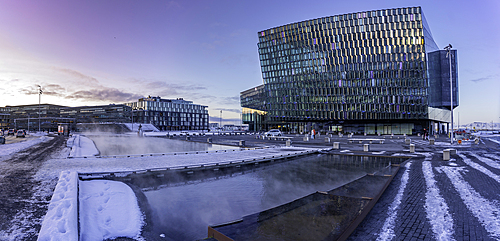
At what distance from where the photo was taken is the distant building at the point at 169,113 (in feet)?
423

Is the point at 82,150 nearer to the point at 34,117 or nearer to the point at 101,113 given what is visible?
the point at 101,113

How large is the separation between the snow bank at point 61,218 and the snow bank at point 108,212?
318 mm

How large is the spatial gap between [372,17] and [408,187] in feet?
241

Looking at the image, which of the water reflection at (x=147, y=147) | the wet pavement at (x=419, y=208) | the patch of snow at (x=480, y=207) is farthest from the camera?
the water reflection at (x=147, y=147)

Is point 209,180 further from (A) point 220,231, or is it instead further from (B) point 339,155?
(B) point 339,155

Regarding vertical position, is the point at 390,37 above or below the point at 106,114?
above

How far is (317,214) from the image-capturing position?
22.3 ft

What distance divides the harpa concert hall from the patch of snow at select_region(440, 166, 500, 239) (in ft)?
217

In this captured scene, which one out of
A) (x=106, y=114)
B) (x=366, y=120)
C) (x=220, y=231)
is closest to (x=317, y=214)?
(x=220, y=231)

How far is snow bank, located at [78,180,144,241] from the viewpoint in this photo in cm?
566

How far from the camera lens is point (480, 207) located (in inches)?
283

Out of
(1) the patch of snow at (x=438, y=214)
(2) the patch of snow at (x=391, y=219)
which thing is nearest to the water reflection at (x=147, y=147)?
(2) the patch of snow at (x=391, y=219)

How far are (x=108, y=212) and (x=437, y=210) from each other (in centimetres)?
933

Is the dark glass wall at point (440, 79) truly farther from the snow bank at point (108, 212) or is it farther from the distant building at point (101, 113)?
the distant building at point (101, 113)
